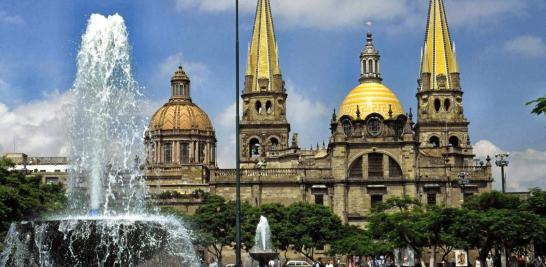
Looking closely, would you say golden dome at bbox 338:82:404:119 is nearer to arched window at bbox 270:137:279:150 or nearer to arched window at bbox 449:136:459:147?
arched window at bbox 449:136:459:147

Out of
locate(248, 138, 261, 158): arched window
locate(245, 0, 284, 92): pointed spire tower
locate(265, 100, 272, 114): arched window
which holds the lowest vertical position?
locate(248, 138, 261, 158): arched window

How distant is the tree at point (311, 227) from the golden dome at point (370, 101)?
20450mm

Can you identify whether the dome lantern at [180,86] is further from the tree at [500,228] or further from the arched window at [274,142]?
the tree at [500,228]

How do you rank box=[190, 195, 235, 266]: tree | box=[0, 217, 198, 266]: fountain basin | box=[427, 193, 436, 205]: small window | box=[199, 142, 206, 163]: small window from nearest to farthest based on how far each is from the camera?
box=[0, 217, 198, 266]: fountain basin, box=[190, 195, 235, 266]: tree, box=[427, 193, 436, 205]: small window, box=[199, 142, 206, 163]: small window

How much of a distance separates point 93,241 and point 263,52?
244 ft

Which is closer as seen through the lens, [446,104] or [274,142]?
[446,104]

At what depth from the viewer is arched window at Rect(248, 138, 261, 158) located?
9656cm

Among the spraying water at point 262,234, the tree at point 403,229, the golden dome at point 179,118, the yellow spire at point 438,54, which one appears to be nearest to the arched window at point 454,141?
the yellow spire at point 438,54

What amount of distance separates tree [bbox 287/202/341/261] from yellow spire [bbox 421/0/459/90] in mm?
28367

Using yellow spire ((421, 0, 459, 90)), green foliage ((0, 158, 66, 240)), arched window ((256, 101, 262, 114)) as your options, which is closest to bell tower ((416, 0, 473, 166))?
yellow spire ((421, 0, 459, 90))

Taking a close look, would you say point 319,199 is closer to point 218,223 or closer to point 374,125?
point 374,125

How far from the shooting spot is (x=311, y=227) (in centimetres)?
7231

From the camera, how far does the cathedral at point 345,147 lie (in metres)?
85.9

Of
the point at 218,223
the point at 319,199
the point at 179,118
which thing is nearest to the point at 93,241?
the point at 218,223
